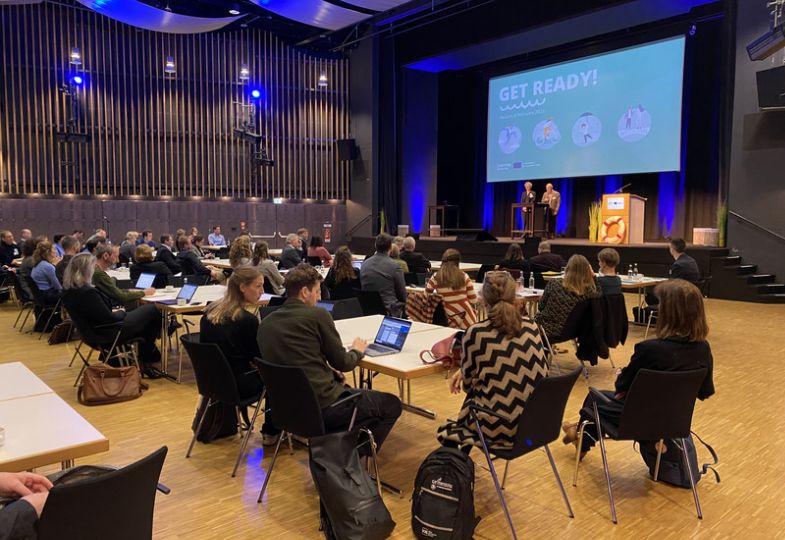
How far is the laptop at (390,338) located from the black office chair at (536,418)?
824 mm

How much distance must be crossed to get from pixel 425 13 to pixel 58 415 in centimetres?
1535

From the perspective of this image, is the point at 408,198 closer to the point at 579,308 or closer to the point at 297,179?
the point at 297,179

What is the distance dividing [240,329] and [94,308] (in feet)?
6.85

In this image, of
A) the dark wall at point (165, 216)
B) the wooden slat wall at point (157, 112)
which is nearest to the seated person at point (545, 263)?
the dark wall at point (165, 216)

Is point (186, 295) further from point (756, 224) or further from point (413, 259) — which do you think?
point (756, 224)

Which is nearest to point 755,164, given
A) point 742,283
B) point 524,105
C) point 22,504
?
point 742,283

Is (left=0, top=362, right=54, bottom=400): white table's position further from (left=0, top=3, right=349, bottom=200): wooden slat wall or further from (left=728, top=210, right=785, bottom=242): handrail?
(left=0, top=3, right=349, bottom=200): wooden slat wall

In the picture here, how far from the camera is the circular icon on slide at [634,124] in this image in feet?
43.2

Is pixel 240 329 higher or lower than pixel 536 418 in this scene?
higher

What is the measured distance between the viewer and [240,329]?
373cm

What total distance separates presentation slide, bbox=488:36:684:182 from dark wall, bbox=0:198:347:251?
572cm

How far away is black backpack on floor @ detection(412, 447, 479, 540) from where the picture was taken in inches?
105

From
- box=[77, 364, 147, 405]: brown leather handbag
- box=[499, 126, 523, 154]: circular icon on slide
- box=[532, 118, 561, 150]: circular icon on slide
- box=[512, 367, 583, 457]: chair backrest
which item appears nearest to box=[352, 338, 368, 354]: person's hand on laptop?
box=[512, 367, 583, 457]: chair backrest

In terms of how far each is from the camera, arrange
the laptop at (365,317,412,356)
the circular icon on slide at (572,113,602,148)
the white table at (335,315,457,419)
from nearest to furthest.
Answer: the white table at (335,315,457,419)
the laptop at (365,317,412,356)
the circular icon on slide at (572,113,602,148)
